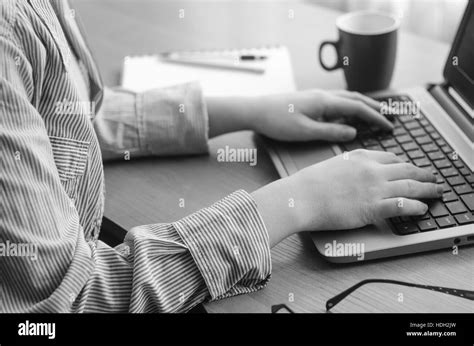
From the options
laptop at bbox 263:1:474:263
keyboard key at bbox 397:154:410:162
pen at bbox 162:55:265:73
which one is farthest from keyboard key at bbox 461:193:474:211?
pen at bbox 162:55:265:73

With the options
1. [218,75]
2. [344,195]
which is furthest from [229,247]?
[218,75]

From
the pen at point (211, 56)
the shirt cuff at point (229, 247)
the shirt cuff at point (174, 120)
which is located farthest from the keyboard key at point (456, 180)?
the pen at point (211, 56)

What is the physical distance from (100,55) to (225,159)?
423 mm

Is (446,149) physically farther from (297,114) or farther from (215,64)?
(215,64)

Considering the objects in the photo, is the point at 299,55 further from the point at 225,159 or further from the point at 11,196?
the point at 11,196

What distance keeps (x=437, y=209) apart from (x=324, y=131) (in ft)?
0.71

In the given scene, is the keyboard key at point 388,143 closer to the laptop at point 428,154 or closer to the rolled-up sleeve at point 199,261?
the laptop at point 428,154

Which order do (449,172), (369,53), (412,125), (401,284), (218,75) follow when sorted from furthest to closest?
(218,75) → (369,53) → (412,125) → (449,172) → (401,284)

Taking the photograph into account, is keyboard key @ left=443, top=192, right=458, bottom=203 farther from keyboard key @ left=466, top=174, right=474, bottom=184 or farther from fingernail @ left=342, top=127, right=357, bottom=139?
fingernail @ left=342, top=127, right=357, bottom=139

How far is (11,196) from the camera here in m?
0.59

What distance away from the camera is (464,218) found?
0.68 meters

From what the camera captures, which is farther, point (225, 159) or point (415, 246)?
point (225, 159)

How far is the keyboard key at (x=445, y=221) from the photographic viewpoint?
680 mm
